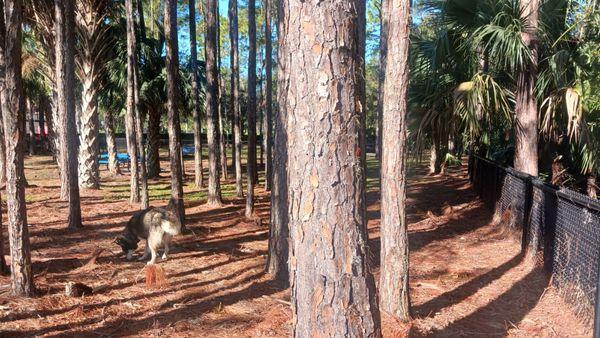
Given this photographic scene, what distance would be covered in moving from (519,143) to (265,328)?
6722 mm

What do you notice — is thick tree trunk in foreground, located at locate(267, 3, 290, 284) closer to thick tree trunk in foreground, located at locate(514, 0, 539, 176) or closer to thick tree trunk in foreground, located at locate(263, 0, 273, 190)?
thick tree trunk in foreground, located at locate(263, 0, 273, 190)

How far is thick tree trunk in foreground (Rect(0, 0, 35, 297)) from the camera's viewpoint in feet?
18.2

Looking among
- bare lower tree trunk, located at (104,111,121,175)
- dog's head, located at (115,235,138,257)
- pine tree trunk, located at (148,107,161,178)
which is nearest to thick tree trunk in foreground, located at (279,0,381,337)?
dog's head, located at (115,235,138,257)

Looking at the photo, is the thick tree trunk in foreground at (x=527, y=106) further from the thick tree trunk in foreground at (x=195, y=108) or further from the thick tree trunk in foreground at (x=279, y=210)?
the thick tree trunk in foreground at (x=195, y=108)

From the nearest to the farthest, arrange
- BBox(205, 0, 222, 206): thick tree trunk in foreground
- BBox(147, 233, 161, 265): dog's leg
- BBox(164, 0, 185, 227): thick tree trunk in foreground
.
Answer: BBox(147, 233, 161, 265): dog's leg → BBox(164, 0, 185, 227): thick tree trunk in foreground → BBox(205, 0, 222, 206): thick tree trunk in foreground

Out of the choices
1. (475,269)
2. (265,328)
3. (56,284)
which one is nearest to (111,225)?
(56,284)

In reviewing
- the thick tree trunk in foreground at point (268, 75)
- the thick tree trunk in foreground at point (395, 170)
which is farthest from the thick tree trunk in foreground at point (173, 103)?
the thick tree trunk in foreground at point (395, 170)

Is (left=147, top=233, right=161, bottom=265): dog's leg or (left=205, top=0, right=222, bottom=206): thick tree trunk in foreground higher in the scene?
(left=205, top=0, right=222, bottom=206): thick tree trunk in foreground

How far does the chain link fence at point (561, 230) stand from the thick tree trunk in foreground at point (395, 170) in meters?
1.80

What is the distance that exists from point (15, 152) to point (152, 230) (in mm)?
2660

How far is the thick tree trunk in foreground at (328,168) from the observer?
2514 millimetres

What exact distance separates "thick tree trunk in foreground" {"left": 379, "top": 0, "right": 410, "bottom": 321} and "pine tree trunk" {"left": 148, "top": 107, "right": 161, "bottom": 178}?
15.9 metres

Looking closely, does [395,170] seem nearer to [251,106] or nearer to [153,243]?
[153,243]

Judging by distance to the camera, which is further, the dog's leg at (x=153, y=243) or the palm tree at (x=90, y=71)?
the palm tree at (x=90, y=71)
